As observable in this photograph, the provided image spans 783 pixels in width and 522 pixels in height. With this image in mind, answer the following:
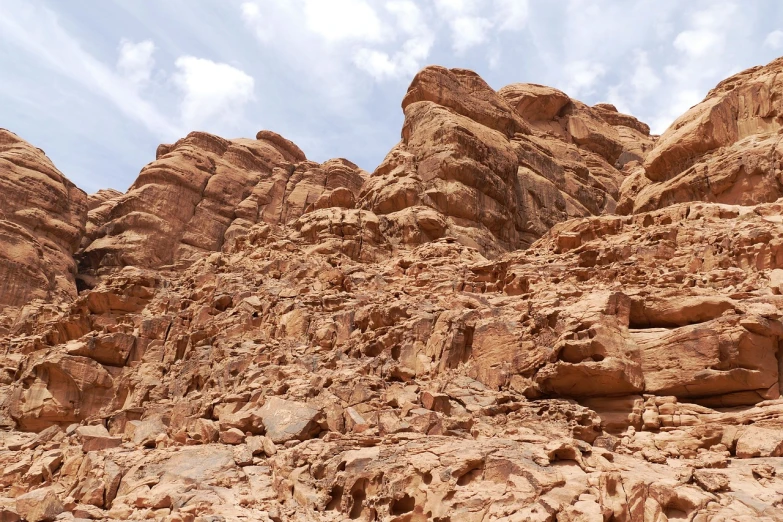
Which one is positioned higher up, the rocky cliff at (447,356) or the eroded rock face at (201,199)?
the eroded rock face at (201,199)

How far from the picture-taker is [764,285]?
19094 mm

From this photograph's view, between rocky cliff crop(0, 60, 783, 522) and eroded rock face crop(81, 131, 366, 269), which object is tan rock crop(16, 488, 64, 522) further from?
eroded rock face crop(81, 131, 366, 269)

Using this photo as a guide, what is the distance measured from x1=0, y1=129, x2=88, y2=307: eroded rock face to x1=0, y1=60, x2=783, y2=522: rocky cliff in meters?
8.17

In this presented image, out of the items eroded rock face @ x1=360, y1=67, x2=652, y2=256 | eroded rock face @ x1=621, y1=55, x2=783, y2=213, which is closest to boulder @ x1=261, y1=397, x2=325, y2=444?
eroded rock face @ x1=360, y1=67, x2=652, y2=256

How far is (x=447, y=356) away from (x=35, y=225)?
53757 mm

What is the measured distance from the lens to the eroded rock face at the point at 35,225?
53531 mm

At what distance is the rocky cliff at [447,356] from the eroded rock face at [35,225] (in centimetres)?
817

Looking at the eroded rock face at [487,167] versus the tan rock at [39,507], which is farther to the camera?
the eroded rock face at [487,167]

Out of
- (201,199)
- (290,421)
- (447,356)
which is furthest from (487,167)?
(201,199)

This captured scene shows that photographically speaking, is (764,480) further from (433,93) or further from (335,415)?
(433,93)

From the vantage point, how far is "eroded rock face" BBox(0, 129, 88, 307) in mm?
53531

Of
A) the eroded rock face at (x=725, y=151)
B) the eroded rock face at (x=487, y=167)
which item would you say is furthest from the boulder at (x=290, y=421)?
the eroded rock face at (x=725, y=151)

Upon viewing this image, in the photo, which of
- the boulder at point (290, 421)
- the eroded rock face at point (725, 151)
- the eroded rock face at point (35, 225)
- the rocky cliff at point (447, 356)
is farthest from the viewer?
the eroded rock face at point (35, 225)

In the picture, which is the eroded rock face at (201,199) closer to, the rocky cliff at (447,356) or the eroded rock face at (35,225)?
the eroded rock face at (35,225)
